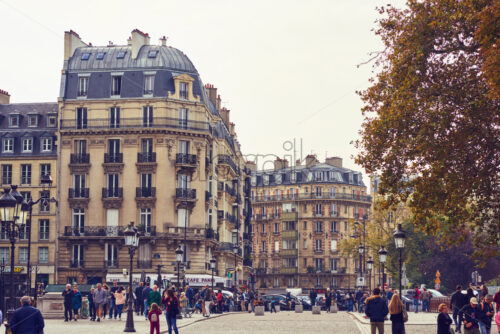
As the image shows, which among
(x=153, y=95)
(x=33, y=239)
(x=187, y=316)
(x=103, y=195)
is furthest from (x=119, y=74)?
(x=187, y=316)

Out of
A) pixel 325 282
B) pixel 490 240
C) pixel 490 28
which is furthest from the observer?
pixel 325 282

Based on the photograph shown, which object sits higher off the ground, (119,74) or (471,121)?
(119,74)

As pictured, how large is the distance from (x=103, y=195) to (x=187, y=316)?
30327 mm

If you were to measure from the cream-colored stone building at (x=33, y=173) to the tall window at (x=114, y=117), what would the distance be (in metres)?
5.19

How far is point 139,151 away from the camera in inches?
3027

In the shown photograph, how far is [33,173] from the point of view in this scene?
258 feet

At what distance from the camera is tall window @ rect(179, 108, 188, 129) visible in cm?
7800

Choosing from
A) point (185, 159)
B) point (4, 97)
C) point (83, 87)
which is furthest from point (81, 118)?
point (4, 97)

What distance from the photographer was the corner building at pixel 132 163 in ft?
249

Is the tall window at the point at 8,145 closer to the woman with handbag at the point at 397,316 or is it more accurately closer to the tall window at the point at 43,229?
the tall window at the point at 43,229

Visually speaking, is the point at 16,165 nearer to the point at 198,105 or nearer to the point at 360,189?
the point at 198,105

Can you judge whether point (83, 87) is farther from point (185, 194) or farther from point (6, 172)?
point (185, 194)

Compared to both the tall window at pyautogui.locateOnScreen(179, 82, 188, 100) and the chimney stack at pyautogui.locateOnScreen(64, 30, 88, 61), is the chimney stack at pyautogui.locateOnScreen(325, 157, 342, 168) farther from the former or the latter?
the chimney stack at pyautogui.locateOnScreen(64, 30, 88, 61)

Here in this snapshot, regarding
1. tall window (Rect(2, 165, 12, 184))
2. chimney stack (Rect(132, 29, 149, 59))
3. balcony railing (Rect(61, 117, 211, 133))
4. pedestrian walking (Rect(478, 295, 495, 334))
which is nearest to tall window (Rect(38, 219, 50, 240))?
tall window (Rect(2, 165, 12, 184))
